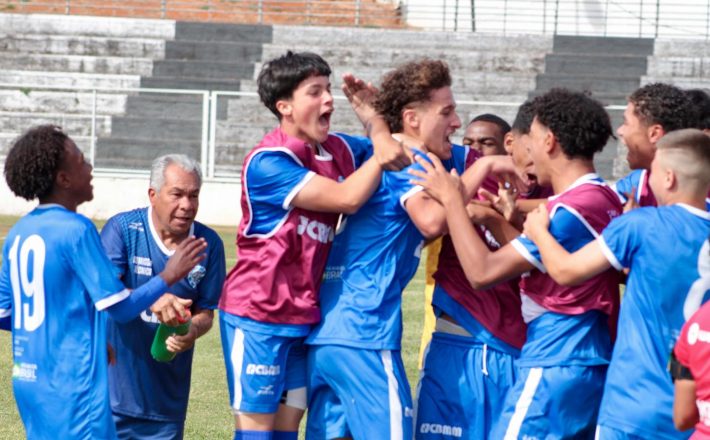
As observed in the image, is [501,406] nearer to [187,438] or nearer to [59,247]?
[59,247]

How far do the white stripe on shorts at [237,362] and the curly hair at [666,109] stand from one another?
2.04 m

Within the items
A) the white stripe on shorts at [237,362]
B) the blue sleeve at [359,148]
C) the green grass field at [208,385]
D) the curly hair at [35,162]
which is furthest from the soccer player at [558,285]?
the green grass field at [208,385]

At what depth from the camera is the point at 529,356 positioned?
5.03 metres

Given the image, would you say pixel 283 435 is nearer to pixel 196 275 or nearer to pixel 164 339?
pixel 164 339

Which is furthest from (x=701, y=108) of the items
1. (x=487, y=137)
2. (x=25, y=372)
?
(x=25, y=372)

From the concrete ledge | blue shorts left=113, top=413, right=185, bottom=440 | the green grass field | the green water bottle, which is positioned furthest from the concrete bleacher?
the green water bottle

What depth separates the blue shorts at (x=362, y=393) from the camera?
5141 mm

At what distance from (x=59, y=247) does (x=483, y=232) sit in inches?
75.7

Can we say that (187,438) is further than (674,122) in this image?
Yes

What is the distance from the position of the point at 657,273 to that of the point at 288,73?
6.43 feet

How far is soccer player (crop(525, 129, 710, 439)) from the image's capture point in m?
4.47

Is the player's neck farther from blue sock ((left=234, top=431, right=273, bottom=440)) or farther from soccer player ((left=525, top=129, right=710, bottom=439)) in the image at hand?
blue sock ((left=234, top=431, right=273, bottom=440))

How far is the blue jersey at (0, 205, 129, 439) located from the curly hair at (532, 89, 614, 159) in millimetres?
1893

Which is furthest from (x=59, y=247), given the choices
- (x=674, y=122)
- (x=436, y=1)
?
(x=436, y=1)
